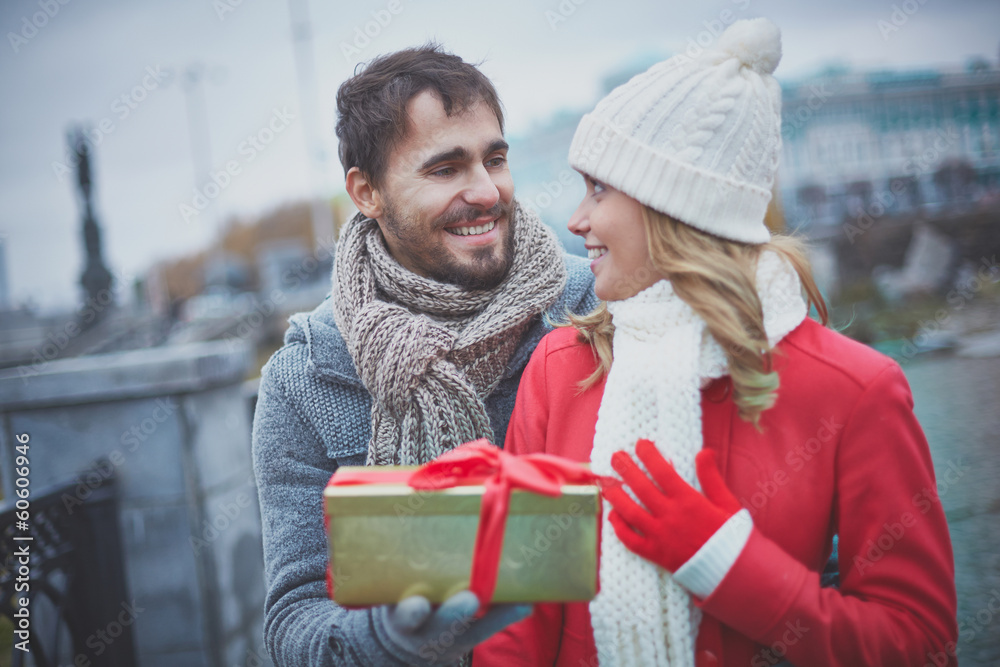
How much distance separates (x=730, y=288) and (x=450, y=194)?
3.10 feet

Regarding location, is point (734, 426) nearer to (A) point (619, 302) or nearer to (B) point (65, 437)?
(A) point (619, 302)

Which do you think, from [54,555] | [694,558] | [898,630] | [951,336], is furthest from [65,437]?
[951,336]

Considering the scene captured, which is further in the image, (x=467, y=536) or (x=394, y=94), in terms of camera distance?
(x=394, y=94)

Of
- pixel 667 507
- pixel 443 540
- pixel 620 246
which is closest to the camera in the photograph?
pixel 443 540

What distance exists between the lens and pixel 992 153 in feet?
51.6

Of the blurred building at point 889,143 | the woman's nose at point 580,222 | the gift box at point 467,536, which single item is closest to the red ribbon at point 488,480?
the gift box at point 467,536

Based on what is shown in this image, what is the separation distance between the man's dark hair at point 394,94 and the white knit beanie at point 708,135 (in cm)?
71

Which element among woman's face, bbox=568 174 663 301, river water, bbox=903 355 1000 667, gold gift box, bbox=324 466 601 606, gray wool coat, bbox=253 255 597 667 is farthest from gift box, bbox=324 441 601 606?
river water, bbox=903 355 1000 667

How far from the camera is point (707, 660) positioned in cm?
142

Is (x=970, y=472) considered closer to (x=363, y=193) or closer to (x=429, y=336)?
(x=429, y=336)

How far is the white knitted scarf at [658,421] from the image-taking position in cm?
142

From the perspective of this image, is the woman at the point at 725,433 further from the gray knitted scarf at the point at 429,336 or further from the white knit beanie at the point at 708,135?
the gray knitted scarf at the point at 429,336

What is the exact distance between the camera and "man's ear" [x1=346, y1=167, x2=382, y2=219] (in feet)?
7.34

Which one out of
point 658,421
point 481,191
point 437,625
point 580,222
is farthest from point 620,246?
point 437,625
